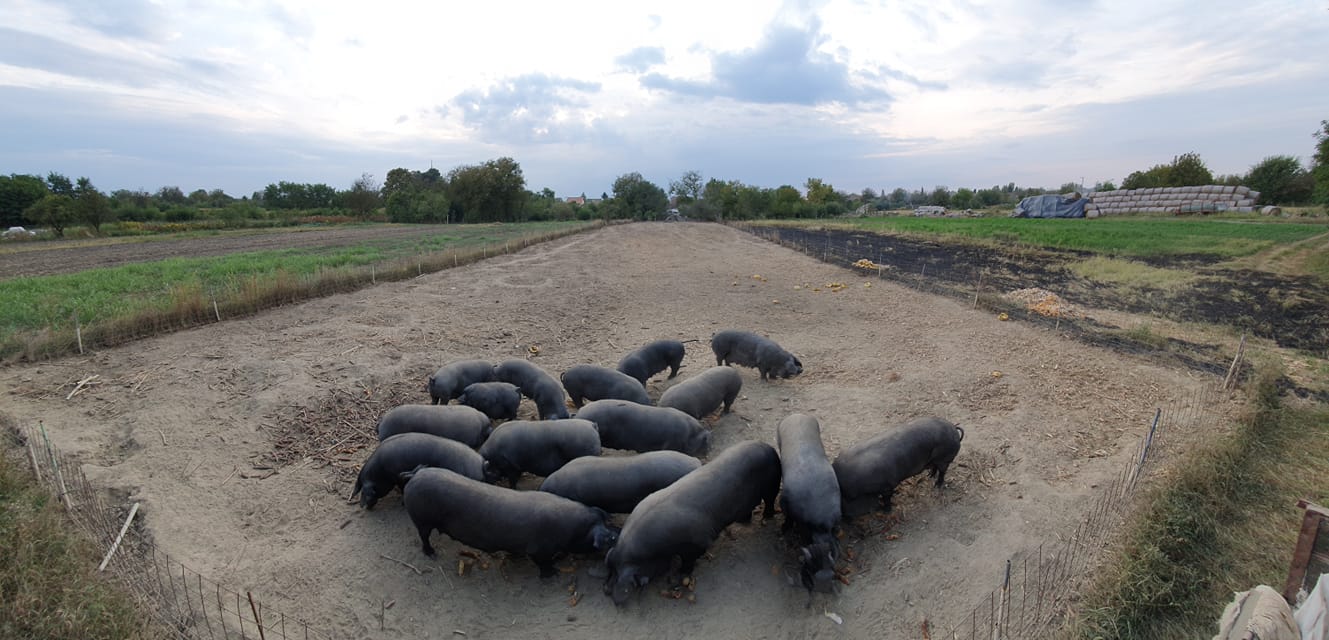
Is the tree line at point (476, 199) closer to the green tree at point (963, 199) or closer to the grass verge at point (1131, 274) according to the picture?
the green tree at point (963, 199)

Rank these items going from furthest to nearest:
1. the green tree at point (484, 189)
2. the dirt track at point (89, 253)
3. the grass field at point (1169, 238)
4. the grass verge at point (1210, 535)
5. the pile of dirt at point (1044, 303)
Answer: the green tree at point (484, 189) → the grass field at point (1169, 238) → the dirt track at point (89, 253) → the pile of dirt at point (1044, 303) → the grass verge at point (1210, 535)

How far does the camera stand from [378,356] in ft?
29.4

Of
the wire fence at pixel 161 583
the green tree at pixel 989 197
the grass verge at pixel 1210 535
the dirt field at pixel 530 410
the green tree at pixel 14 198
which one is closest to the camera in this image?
the wire fence at pixel 161 583

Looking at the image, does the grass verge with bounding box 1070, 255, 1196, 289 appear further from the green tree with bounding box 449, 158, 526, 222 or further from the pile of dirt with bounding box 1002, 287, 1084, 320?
the green tree with bounding box 449, 158, 526, 222

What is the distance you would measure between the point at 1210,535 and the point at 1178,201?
69.6 m

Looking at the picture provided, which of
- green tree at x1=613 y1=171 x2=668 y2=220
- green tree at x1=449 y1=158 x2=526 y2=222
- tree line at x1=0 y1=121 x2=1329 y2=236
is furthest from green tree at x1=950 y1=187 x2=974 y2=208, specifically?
green tree at x1=449 y1=158 x2=526 y2=222

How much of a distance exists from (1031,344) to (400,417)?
1009 cm

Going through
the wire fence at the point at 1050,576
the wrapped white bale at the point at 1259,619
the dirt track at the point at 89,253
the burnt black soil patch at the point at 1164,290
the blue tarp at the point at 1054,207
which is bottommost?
the wire fence at the point at 1050,576

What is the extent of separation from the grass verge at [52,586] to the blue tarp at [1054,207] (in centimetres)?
6835

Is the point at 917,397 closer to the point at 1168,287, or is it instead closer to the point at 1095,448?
A: the point at 1095,448

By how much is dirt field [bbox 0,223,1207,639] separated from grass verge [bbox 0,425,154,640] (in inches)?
28.6

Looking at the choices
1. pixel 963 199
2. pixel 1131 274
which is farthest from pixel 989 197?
pixel 1131 274

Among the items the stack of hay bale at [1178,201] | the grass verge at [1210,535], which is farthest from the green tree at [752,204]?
the grass verge at [1210,535]

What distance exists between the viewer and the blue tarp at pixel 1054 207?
184 feet
